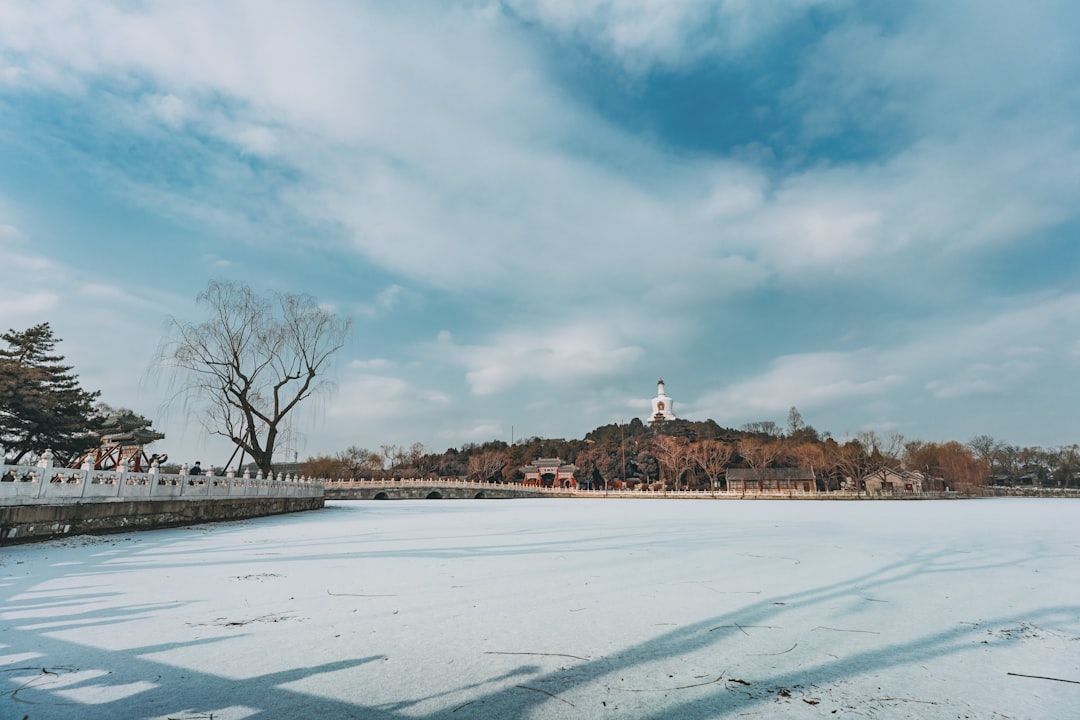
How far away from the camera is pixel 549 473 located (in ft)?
244

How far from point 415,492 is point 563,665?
54.6 metres

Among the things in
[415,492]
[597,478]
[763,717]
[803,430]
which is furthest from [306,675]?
[803,430]

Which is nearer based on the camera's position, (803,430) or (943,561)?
(943,561)

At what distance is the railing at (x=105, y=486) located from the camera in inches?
338

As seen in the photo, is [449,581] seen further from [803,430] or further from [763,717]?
[803,430]

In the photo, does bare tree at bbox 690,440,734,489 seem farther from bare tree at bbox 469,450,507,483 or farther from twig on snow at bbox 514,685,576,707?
twig on snow at bbox 514,685,576,707

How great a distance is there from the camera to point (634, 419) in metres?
114

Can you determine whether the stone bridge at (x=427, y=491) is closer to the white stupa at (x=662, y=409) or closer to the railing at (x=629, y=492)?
the railing at (x=629, y=492)

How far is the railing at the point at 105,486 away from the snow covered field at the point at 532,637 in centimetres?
168

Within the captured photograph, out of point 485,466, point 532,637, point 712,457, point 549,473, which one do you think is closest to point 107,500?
point 532,637

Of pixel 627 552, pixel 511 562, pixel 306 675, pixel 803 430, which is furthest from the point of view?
pixel 803 430

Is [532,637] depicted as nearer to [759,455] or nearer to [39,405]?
[39,405]

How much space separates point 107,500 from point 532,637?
10704mm

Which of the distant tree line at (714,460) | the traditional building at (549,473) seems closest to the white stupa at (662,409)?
the distant tree line at (714,460)
